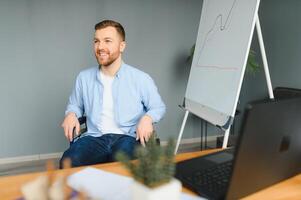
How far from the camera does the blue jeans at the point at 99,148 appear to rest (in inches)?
70.5

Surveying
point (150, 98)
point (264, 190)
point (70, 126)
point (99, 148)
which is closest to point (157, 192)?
point (264, 190)

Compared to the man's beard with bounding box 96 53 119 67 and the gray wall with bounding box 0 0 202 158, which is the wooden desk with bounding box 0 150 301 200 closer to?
the man's beard with bounding box 96 53 119 67

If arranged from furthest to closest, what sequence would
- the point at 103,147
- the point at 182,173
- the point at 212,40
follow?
the point at 212,40, the point at 103,147, the point at 182,173

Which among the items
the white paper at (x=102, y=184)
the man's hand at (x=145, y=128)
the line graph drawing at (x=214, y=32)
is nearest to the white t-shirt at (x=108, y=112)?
the man's hand at (x=145, y=128)

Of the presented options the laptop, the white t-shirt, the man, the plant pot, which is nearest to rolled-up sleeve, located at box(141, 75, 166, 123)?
the man

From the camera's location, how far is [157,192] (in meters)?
0.61

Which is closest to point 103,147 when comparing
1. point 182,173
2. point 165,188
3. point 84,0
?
point 182,173

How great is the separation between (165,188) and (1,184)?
0.55 m

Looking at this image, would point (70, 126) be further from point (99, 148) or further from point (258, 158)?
point (258, 158)

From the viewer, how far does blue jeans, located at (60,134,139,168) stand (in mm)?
1791

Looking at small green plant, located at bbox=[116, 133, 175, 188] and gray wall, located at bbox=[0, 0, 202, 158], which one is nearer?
small green plant, located at bbox=[116, 133, 175, 188]

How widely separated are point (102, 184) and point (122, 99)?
1.19 meters

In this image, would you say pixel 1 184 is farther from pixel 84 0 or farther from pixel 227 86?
pixel 84 0

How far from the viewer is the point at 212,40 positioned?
2379 millimetres
